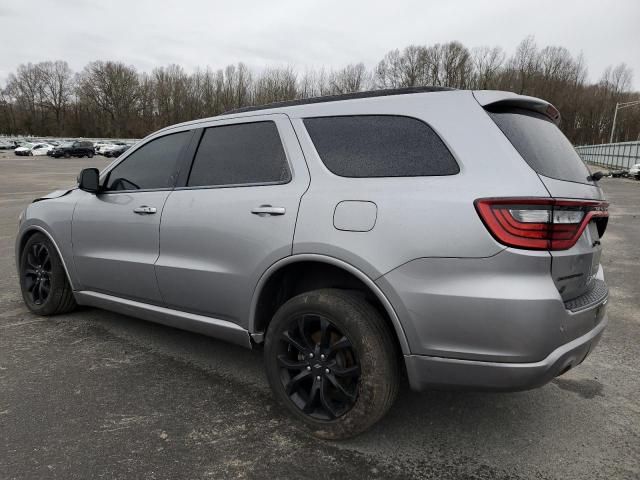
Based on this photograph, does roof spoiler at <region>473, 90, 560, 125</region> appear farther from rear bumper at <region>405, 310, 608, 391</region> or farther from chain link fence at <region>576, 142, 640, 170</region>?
chain link fence at <region>576, 142, 640, 170</region>

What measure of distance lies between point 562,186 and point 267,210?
149cm

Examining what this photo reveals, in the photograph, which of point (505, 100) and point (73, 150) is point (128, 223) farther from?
point (73, 150)

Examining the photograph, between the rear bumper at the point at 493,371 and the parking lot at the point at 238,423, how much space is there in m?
0.46

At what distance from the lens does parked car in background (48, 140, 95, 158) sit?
49750 mm

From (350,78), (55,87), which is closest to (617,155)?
(350,78)

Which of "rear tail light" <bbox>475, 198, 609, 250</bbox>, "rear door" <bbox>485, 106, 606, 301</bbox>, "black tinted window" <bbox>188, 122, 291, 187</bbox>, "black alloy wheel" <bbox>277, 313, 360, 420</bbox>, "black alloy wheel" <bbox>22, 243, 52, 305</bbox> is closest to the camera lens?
"rear tail light" <bbox>475, 198, 609, 250</bbox>

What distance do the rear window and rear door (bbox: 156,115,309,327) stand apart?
1.08 m

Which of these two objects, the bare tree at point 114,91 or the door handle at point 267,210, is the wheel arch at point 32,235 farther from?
the bare tree at point 114,91

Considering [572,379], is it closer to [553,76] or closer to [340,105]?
[340,105]

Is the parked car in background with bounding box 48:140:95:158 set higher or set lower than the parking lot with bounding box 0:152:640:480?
higher

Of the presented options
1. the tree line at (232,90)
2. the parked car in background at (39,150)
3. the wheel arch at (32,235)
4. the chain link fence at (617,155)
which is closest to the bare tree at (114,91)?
the tree line at (232,90)

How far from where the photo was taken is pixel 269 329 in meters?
2.71

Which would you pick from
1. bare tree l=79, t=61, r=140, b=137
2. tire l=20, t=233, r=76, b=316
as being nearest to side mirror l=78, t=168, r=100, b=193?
tire l=20, t=233, r=76, b=316

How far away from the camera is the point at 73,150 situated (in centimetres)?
5069
